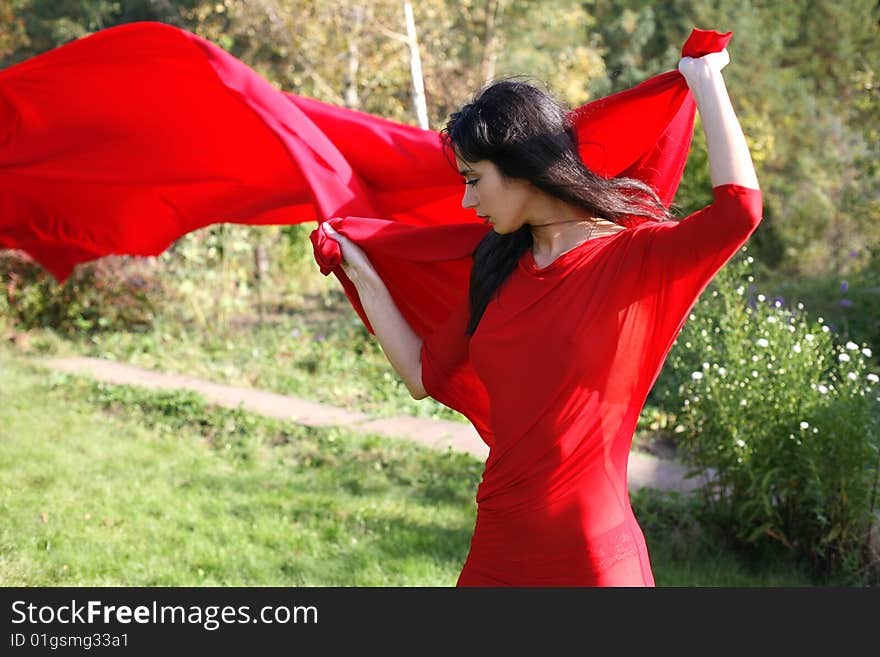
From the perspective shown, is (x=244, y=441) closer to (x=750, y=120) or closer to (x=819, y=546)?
(x=819, y=546)

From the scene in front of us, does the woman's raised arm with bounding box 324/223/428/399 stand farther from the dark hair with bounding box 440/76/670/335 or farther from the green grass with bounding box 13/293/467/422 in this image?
the green grass with bounding box 13/293/467/422

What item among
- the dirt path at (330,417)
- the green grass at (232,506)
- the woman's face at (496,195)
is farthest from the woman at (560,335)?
the dirt path at (330,417)

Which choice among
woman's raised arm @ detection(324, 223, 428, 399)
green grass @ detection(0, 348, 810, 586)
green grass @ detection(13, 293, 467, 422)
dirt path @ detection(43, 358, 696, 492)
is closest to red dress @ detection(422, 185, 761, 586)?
woman's raised arm @ detection(324, 223, 428, 399)

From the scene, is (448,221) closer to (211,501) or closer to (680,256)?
(680,256)

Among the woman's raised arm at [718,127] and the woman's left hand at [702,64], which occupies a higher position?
the woman's left hand at [702,64]

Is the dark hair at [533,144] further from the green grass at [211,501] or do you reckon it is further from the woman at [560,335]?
the green grass at [211,501]

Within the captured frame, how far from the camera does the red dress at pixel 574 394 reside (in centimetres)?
221

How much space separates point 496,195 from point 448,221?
1.14 metres

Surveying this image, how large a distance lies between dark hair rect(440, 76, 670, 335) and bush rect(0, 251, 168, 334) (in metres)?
8.31

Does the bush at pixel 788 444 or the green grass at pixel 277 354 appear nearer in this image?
the bush at pixel 788 444

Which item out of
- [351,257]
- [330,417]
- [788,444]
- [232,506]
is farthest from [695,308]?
[351,257]

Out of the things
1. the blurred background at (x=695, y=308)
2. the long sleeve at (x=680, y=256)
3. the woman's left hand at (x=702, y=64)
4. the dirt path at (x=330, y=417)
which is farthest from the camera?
the dirt path at (x=330, y=417)

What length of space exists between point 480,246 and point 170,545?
123 inches

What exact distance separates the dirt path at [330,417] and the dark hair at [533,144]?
3.81 m
